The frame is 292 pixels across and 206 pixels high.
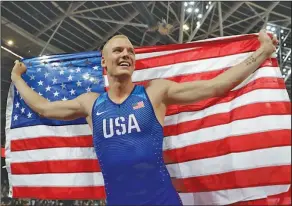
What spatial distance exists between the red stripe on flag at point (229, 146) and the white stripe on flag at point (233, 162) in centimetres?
3

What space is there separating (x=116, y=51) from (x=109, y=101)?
0.36m

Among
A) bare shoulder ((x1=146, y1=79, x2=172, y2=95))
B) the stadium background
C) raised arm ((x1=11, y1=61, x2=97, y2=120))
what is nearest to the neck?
bare shoulder ((x1=146, y1=79, x2=172, y2=95))

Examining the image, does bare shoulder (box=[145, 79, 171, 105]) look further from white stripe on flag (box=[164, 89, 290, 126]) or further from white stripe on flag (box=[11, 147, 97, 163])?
white stripe on flag (box=[11, 147, 97, 163])

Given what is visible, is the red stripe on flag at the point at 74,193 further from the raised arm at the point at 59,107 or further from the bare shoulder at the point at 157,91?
the bare shoulder at the point at 157,91

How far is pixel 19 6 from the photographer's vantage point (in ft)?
41.3

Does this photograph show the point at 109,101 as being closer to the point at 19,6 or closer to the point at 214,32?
the point at 19,6

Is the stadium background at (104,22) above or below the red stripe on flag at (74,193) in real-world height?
above

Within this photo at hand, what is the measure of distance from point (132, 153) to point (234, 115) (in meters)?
1.12

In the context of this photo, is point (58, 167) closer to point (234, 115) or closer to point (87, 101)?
point (87, 101)

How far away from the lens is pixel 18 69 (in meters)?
3.58

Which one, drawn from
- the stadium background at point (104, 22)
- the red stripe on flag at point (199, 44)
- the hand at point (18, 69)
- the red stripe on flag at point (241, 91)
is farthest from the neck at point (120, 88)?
the stadium background at point (104, 22)

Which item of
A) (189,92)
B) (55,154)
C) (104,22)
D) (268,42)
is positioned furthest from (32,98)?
(104,22)

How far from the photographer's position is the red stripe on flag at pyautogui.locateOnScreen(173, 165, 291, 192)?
9.18ft

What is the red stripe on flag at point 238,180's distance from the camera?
110 inches
